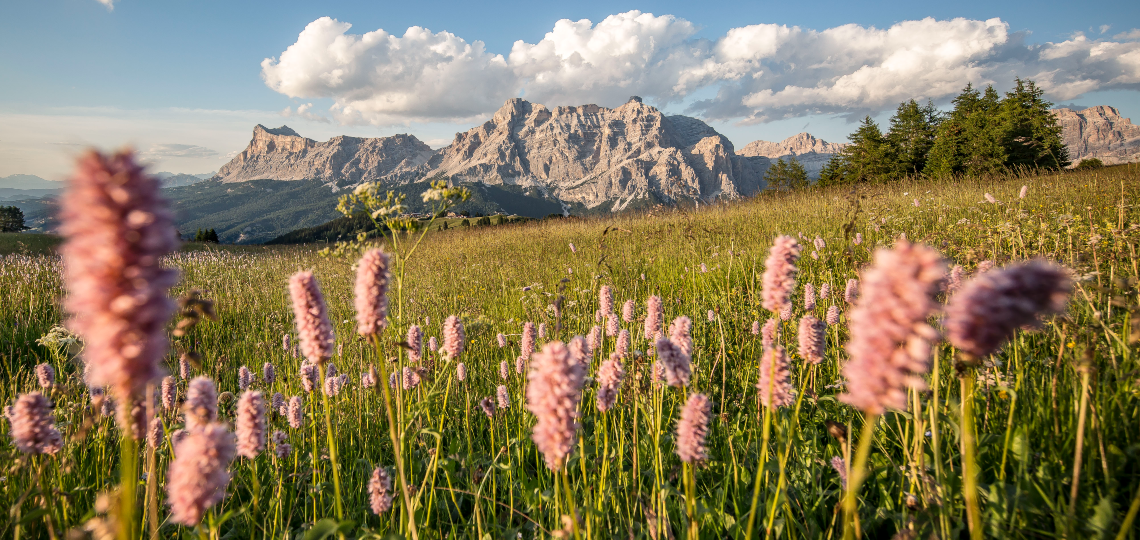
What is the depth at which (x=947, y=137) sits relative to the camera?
39250 millimetres

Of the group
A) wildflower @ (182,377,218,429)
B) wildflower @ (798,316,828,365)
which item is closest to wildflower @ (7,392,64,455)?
wildflower @ (182,377,218,429)

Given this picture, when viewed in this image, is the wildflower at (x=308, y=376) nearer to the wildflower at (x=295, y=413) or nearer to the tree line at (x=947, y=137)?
the wildflower at (x=295, y=413)

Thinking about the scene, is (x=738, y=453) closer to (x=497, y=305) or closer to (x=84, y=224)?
(x=84, y=224)

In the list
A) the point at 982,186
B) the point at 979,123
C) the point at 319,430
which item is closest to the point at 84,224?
the point at 319,430

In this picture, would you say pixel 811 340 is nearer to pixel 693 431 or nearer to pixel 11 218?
pixel 693 431

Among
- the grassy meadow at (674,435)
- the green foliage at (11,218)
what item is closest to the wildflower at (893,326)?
the grassy meadow at (674,435)

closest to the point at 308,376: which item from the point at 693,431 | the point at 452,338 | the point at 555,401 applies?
the point at 452,338

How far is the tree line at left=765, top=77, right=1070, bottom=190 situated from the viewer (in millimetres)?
36156

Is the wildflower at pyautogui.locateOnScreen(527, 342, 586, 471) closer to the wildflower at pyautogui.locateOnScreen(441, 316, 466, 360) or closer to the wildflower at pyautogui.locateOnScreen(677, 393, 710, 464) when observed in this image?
the wildflower at pyautogui.locateOnScreen(677, 393, 710, 464)

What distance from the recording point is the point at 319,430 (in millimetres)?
3396

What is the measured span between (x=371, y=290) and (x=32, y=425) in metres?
1.47

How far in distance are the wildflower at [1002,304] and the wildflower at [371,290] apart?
1533 millimetres

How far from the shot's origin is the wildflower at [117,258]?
30.2 inches

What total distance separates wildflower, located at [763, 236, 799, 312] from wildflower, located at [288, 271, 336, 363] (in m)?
1.50
